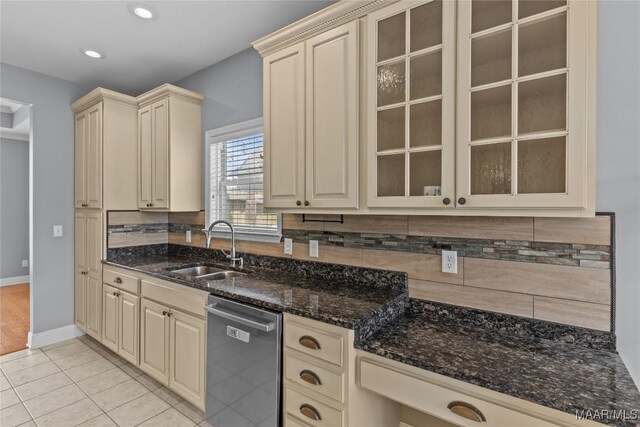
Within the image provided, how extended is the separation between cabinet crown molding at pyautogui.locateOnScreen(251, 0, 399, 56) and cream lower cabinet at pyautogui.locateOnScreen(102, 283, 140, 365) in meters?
2.23

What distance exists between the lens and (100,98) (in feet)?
10.1

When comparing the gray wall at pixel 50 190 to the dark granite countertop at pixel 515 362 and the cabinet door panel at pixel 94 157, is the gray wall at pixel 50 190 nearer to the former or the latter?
the cabinet door panel at pixel 94 157

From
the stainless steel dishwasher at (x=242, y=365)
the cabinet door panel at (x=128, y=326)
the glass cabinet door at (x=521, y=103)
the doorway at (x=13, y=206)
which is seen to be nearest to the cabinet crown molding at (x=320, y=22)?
the glass cabinet door at (x=521, y=103)

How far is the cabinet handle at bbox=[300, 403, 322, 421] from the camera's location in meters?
1.47

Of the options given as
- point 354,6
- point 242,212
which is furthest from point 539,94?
point 242,212

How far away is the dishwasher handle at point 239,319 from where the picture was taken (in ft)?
5.29

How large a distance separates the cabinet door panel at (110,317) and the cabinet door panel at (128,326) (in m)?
0.09

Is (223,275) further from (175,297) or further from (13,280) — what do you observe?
(13,280)

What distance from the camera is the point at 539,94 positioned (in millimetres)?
1265

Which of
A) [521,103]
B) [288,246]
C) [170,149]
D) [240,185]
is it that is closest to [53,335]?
[170,149]

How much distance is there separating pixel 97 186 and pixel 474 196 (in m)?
3.39

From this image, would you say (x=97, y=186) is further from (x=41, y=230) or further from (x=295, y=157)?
(x=295, y=157)

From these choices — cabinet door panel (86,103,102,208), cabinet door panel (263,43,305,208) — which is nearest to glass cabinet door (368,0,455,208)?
cabinet door panel (263,43,305,208)

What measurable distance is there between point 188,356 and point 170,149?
1825 mm
